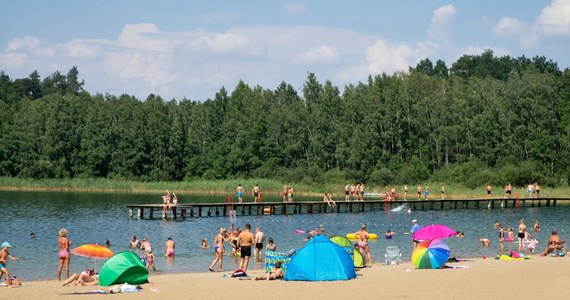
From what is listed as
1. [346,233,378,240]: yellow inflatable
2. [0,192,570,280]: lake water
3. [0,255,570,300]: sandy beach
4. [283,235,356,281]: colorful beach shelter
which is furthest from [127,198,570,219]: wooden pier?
[283,235,356,281]: colorful beach shelter

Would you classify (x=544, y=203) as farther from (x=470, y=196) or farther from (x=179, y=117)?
(x=179, y=117)

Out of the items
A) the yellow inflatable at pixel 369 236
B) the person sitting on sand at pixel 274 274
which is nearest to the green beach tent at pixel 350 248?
the person sitting on sand at pixel 274 274

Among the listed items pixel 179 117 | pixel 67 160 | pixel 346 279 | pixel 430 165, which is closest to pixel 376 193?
pixel 430 165

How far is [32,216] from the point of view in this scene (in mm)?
54344

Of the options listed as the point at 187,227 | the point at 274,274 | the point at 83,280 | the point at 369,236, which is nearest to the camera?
the point at 83,280

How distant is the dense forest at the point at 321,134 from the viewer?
80062 mm

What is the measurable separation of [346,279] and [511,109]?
62418mm

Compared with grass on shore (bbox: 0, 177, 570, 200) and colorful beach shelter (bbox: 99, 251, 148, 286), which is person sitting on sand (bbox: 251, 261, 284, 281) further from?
grass on shore (bbox: 0, 177, 570, 200)

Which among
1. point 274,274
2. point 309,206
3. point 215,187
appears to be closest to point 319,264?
point 274,274

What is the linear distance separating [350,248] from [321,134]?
215ft

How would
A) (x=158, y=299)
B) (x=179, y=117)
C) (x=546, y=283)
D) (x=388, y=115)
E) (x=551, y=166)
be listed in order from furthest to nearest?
(x=179, y=117)
(x=388, y=115)
(x=551, y=166)
(x=546, y=283)
(x=158, y=299)

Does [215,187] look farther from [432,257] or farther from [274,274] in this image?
[274,274]

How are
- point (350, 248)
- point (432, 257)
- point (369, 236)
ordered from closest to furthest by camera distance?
point (432, 257) < point (350, 248) < point (369, 236)

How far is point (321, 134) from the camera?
92.2 m
